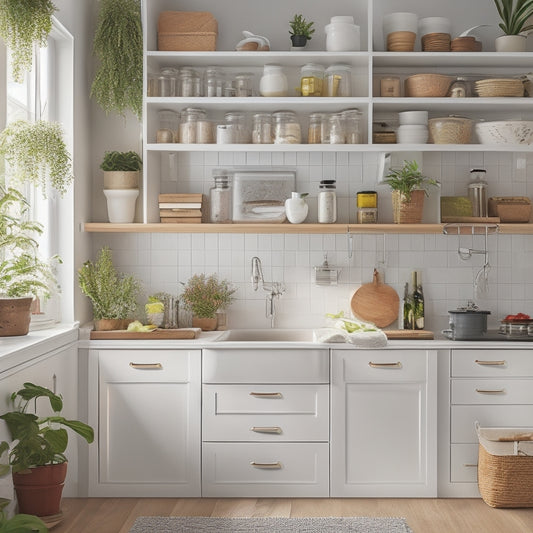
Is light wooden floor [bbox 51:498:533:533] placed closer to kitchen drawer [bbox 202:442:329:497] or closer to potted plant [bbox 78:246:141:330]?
kitchen drawer [bbox 202:442:329:497]

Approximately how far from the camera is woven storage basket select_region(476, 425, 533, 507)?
3.94 metres

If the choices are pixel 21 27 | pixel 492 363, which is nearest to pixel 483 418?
pixel 492 363

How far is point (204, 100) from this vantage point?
4.41m

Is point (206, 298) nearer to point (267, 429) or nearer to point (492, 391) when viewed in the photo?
point (267, 429)

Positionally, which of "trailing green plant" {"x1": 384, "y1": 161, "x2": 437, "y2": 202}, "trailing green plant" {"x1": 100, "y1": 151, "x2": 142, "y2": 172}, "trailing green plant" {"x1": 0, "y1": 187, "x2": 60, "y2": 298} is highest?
"trailing green plant" {"x1": 100, "y1": 151, "x2": 142, "y2": 172}

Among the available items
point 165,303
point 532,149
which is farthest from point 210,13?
point 532,149

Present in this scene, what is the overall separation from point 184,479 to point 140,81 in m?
2.10

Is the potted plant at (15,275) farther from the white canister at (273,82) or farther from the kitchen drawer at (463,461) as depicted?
the kitchen drawer at (463,461)

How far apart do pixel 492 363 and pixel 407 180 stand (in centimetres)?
104

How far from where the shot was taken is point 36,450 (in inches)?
124

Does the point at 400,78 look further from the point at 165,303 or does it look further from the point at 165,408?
the point at 165,408

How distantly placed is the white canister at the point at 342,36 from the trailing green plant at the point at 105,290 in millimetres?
1649

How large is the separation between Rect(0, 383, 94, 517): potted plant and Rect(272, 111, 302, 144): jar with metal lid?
1890mm

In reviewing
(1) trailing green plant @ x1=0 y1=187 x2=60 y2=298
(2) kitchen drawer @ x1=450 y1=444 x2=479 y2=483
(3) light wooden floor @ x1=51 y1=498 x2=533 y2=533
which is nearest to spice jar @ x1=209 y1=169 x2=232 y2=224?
(1) trailing green plant @ x1=0 y1=187 x2=60 y2=298
